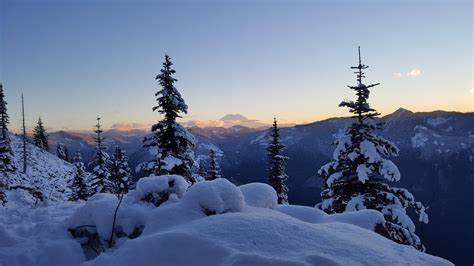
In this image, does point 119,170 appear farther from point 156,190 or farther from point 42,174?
point 156,190

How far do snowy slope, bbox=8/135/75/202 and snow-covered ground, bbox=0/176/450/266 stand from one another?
3832 cm

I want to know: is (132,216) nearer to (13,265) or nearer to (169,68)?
(13,265)

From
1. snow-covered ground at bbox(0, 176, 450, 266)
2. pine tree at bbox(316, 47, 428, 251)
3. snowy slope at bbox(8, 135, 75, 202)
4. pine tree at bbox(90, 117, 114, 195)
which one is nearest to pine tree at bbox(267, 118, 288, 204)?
pine tree at bbox(316, 47, 428, 251)

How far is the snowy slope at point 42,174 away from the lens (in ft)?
154

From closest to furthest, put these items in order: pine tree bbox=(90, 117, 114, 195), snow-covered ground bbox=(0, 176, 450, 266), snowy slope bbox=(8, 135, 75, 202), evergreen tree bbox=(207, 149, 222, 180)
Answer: snow-covered ground bbox=(0, 176, 450, 266), evergreen tree bbox=(207, 149, 222, 180), pine tree bbox=(90, 117, 114, 195), snowy slope bbox=(8, 135, 75, 202)

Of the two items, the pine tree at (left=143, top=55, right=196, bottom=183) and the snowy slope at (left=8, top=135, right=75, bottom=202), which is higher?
the pine tree at (left=143, top=55, right=196, bottom=183)

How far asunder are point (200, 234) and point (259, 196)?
3.15m

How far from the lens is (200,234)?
16.9ft

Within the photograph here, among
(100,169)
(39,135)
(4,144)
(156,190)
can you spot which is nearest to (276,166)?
(100,169)

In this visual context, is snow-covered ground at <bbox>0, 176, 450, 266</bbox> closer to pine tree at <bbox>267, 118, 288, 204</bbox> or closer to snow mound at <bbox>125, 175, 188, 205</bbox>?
snow mound at <bbox>125, 175, 188, 205</bbox>

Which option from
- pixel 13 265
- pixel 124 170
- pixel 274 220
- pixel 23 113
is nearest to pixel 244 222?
pixel 274 220

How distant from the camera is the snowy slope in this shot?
46.8 m

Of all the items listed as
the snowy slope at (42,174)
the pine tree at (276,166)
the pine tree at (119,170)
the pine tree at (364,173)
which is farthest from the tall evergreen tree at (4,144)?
the pine tree at (364,173)

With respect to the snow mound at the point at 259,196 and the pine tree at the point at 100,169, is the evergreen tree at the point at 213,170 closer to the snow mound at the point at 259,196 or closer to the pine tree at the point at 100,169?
the pine tree at the point at 100,169
